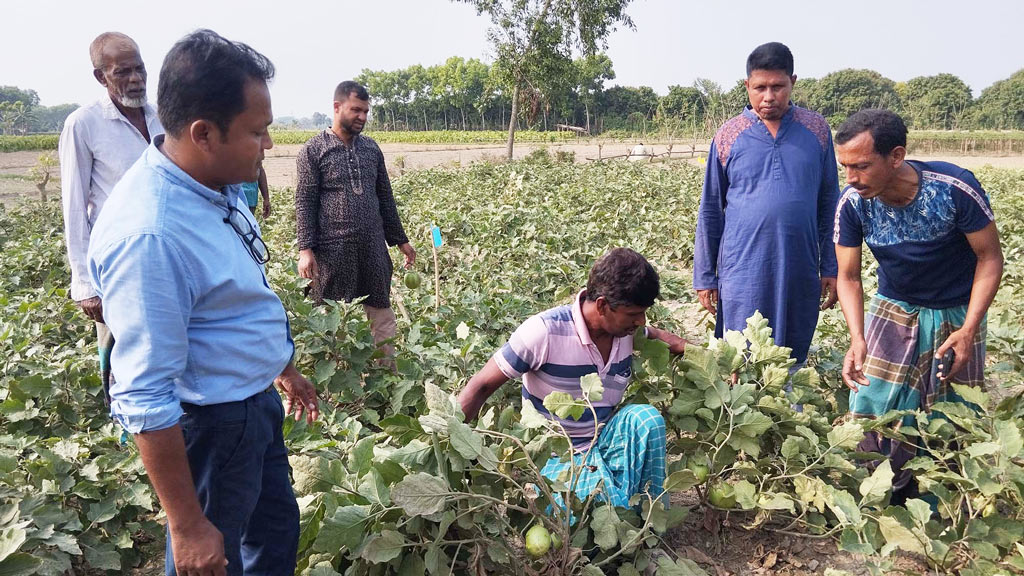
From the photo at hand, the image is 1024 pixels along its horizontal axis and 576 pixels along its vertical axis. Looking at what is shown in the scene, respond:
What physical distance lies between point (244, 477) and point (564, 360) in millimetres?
1025

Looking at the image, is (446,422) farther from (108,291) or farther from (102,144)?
(102,144)

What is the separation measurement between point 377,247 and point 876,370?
2505 mm

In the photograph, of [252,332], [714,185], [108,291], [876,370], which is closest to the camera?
[108,291]

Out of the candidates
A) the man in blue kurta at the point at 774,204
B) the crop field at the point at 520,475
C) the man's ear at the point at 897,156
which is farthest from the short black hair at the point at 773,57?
the crop field at the point at 520,475

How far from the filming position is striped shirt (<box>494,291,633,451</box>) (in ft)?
6.92

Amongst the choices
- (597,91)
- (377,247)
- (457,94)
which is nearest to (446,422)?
(377,247)

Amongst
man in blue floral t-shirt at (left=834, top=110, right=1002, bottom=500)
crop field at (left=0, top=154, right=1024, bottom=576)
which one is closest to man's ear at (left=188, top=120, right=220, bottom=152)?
crop field at (left=0, top=154, right=1024, bottom=576)

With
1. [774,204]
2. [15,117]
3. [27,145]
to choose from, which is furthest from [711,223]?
[15,117]

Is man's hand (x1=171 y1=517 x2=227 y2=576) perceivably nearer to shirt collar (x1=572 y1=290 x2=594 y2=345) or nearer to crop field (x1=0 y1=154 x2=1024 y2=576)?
crop field (x1=0 y1=154 x2=1024 y2=576)

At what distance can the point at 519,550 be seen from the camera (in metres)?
2.21

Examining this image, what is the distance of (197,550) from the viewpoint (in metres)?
1.30

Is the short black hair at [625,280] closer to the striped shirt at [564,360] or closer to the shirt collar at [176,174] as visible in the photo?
the striped shirt at [564,360]

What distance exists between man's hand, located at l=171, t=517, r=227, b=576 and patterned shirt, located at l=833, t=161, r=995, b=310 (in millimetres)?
2327

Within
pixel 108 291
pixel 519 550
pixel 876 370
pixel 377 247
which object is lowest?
pixel 519 550
